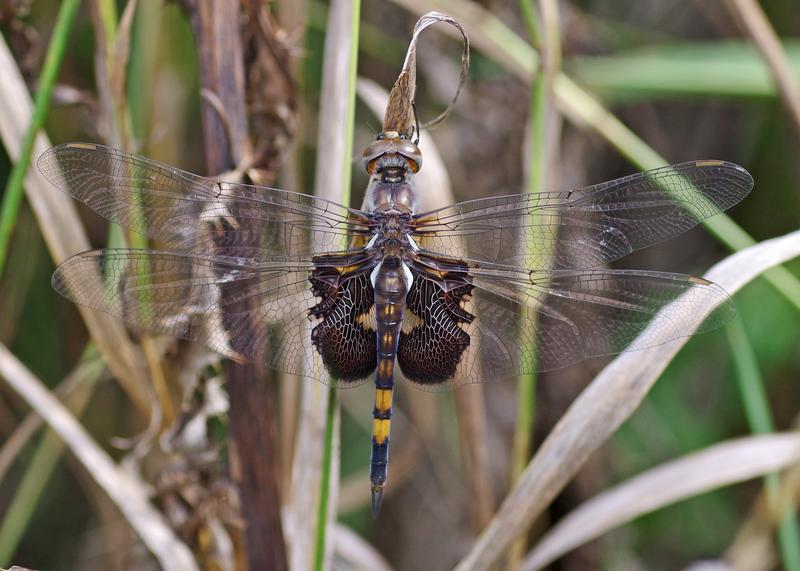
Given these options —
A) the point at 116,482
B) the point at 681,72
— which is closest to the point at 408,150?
the point at 116,482

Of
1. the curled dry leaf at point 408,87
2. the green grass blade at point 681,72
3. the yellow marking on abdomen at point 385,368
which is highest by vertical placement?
the green grass blade at point 681,72

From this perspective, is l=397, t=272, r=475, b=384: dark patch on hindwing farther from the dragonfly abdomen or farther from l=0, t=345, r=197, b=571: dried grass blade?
l=0, t=345, r=197, b=571: dried grass blade

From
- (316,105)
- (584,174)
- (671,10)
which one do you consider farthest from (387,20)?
(671,10)

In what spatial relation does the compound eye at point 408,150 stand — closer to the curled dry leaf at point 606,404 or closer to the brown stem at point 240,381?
the brown stem at point 240,381

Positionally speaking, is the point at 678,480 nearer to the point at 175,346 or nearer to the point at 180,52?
the point at 175,346

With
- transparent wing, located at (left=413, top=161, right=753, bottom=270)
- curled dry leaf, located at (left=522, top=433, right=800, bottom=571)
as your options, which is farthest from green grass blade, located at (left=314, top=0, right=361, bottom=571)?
curled dry leaf, located at (left=522, top=433, right=800, bottom=571)

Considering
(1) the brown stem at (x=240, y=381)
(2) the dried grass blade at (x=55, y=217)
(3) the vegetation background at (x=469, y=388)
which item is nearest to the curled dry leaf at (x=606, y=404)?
(3) the vegetation background at (x=469, y=388)

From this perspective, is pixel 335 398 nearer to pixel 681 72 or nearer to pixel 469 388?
pixel 469 388
